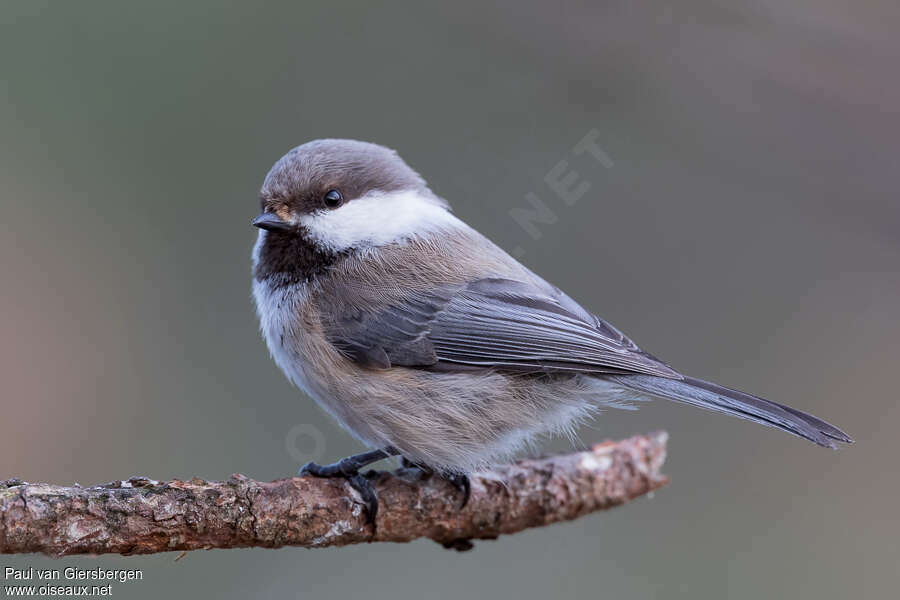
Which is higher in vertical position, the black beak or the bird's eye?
the bird's eye

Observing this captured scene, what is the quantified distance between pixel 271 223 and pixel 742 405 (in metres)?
1.71

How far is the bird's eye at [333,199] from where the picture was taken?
291cm

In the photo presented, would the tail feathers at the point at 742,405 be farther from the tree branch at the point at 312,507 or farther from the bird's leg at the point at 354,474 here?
the bird's leg at the point at 354,474

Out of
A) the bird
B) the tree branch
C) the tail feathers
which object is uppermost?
the tail feathers

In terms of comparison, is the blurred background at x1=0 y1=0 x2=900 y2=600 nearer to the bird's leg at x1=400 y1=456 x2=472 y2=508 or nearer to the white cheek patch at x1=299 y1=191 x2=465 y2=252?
the bird's leg at x1=400 y1=456 x2=472 y2=508

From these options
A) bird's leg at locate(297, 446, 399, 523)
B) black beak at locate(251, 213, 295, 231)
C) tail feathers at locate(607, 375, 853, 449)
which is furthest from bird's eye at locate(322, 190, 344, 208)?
tail feathers at locate(607, 375, 853, 449)

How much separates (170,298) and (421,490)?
Result: 203 cm

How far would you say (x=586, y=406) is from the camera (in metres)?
2.97

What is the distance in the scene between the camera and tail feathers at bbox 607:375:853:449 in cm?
240

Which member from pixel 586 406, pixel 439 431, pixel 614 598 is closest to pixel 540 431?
pixel 586 406

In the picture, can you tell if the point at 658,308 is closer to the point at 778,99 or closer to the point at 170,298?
the point at 778,99

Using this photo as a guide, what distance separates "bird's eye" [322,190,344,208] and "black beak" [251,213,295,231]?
0.16 m

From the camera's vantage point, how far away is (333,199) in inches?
115

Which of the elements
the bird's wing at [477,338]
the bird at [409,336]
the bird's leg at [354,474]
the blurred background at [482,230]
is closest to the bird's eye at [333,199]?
the bird at [409,336]
